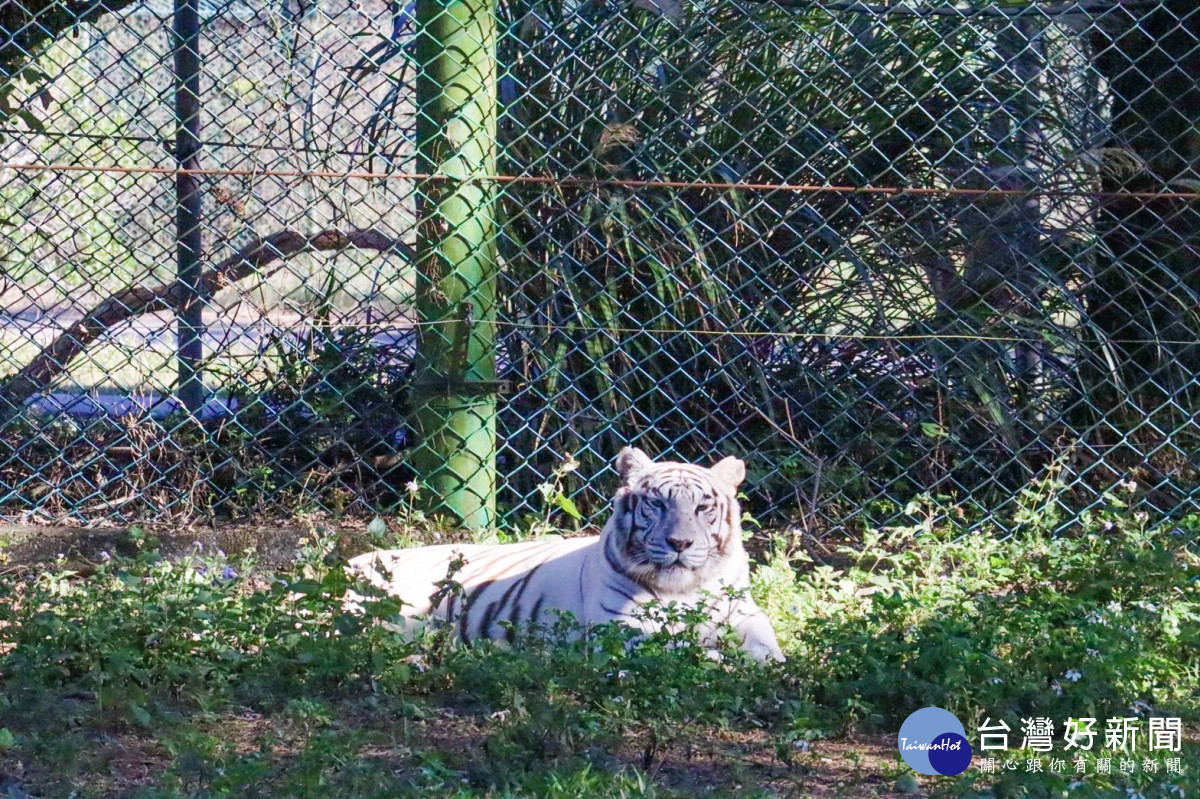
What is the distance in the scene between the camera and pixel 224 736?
9.14 feet

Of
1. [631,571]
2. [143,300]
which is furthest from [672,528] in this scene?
[143,300]

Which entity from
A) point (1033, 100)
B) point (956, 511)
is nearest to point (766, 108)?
point (1033, 100)

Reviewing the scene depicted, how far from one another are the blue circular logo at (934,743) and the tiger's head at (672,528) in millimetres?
687

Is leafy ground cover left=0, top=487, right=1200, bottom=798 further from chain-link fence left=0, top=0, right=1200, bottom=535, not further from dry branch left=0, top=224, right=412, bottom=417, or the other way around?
dry branch left=0, top=224, right=412, bottom=417

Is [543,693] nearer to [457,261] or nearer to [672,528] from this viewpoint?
[672,528]

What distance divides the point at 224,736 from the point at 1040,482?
2.85 metres

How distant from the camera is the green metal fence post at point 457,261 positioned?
4.05 meters

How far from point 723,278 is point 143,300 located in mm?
2047

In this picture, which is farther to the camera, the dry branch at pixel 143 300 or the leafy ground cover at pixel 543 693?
the dry branch at pixel 143 300

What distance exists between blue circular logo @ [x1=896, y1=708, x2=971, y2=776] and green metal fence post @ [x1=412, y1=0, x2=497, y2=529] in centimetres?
171

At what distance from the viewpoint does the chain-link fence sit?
443cm

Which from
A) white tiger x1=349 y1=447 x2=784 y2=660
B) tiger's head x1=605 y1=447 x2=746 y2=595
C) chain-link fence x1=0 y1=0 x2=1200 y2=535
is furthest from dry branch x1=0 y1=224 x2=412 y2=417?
tiger's head x1=605 y1=447 x2=746 y2=595

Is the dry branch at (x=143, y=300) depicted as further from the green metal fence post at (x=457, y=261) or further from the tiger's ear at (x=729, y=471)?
→ the tiger's ear at (x=729, y=471)

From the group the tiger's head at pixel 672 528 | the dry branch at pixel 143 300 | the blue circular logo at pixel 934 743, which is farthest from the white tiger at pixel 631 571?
the dry branch at pixel 143 300
